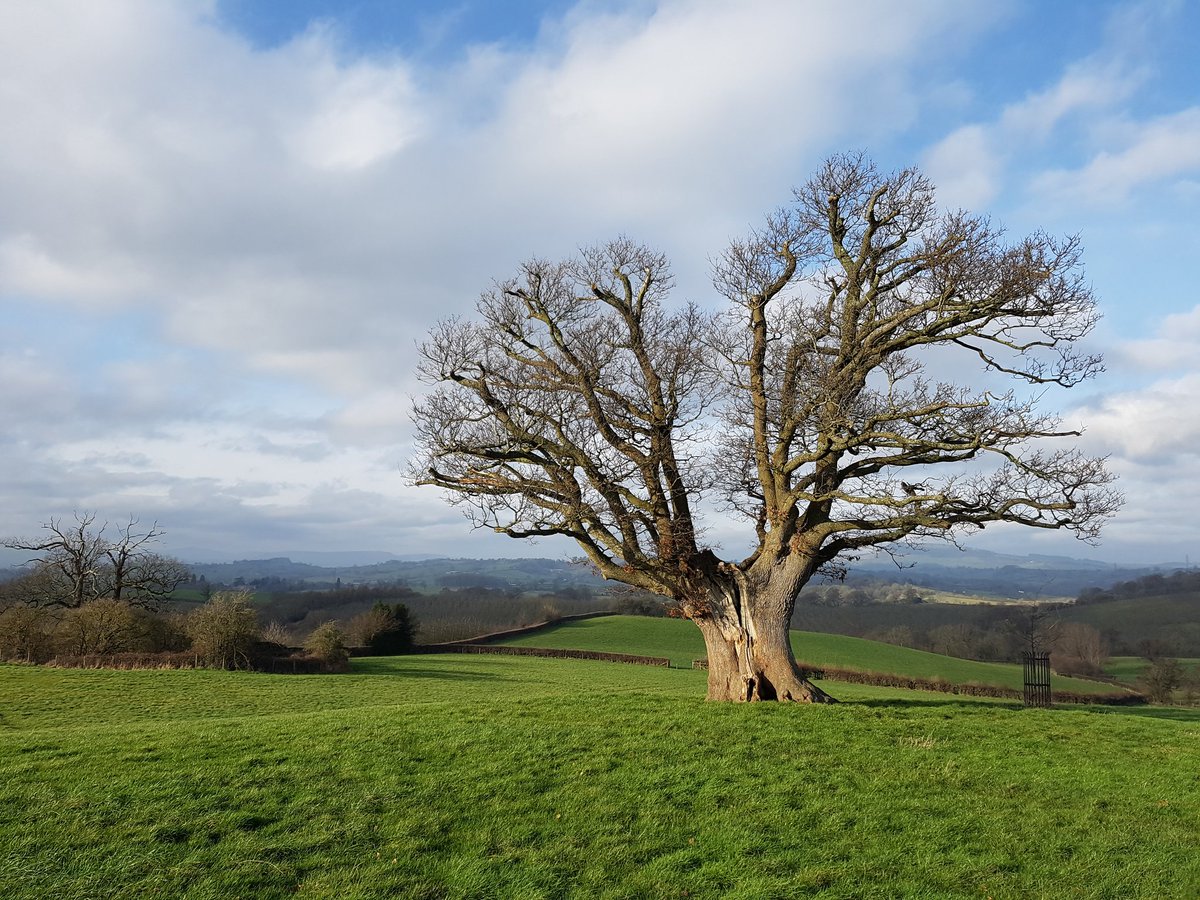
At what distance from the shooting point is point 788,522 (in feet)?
55.7

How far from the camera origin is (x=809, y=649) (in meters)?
62.1

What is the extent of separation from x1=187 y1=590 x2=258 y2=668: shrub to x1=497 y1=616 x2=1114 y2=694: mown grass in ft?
97.3

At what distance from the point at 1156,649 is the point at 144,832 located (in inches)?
3968

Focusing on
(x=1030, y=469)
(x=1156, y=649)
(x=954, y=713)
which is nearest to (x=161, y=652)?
(x=954, y=713)

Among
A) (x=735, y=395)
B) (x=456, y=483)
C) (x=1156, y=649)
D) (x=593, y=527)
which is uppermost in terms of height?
(x=735, y=395)

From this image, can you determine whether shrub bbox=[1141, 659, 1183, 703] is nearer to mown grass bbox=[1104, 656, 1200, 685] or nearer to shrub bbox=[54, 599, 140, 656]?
mown grass bbox=[1104, 656, 1200, 685]

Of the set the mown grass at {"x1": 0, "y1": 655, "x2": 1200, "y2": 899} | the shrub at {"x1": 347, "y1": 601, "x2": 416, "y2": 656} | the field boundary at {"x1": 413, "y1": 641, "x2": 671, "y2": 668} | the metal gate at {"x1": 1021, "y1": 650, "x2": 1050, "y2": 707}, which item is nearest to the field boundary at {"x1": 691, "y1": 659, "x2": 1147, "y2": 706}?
the metal gate at {"x1": 1021, "y1": 650, "x2": 1050, "y2": 707}

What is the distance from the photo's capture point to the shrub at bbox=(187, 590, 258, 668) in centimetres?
3275

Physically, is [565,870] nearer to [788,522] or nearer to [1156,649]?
[788,522]

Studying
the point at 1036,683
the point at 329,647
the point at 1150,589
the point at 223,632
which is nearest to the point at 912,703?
the point at 1036,683

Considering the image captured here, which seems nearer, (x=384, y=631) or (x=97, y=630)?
(x=97, y=630)

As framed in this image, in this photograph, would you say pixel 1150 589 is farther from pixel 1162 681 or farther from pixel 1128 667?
pixel 1162 681

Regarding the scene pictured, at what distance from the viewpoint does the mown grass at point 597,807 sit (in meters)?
6.85

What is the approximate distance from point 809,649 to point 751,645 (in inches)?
1922
